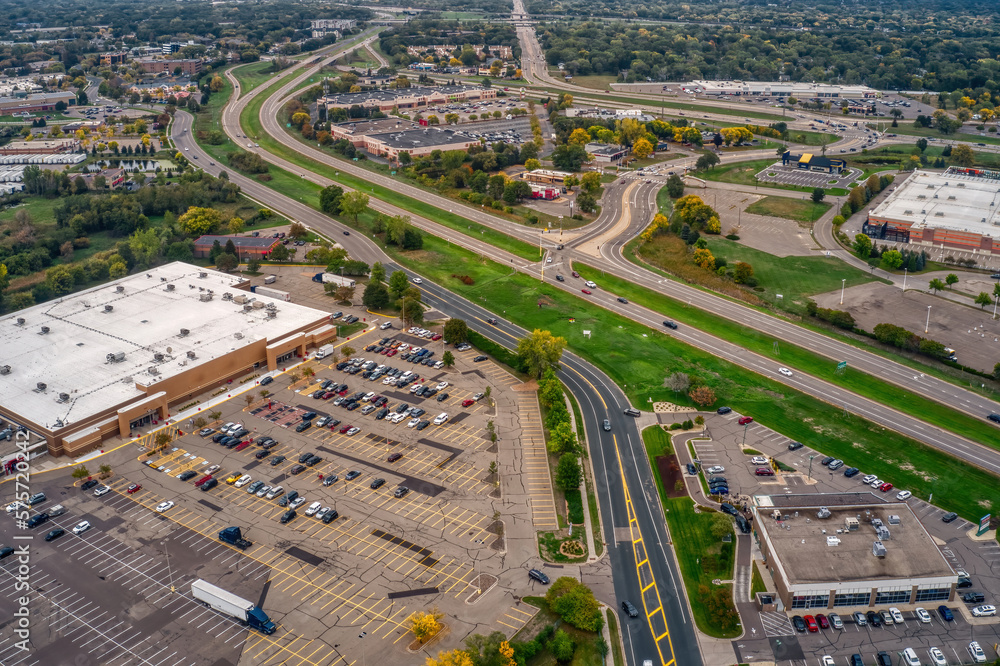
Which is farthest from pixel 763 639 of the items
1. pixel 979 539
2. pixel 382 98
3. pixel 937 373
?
pixel 382 98

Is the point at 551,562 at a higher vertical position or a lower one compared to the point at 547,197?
lower

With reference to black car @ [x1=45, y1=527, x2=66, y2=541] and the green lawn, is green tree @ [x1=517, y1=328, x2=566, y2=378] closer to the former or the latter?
black car @ [x1=45, y1=527, x2=66, y2=541]

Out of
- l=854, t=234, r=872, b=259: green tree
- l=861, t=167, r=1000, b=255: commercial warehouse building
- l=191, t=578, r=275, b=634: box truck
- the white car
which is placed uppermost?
l=861, t=167, r=1000, b=255: commercial warehouse building

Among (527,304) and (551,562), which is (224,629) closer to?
(551,562)

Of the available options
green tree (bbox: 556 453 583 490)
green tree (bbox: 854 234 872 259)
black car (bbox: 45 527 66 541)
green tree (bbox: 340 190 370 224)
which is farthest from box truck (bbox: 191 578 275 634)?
green tree (bbox: 854 234 872 259)

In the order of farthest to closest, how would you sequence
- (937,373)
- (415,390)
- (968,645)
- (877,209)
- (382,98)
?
1. (382,98)
2. (877,209)
3. (937,373)
4. (415,390)
5. (968,645)

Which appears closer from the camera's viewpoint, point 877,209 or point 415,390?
point 415,390

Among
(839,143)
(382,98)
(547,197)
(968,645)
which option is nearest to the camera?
(968,645)

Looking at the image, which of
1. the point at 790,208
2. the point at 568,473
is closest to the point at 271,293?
the point at 568,473
